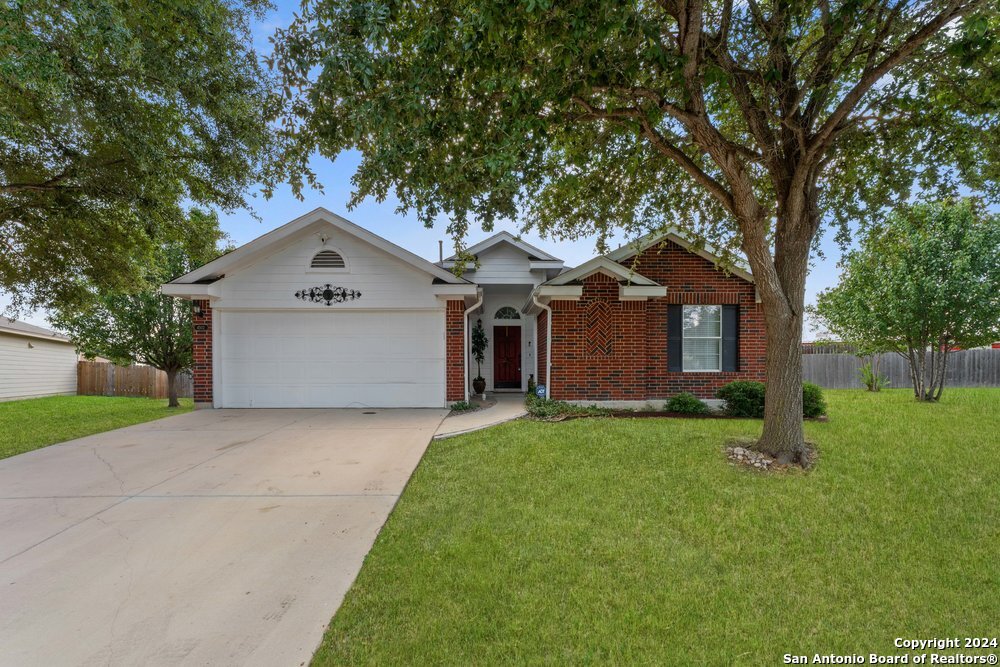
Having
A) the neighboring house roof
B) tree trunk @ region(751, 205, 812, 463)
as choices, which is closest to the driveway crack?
tree trunk @ region(751, 205, 812, 463)

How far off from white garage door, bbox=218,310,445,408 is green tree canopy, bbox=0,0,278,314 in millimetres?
2626

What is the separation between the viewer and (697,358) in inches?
400

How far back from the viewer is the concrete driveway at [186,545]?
2.48 m

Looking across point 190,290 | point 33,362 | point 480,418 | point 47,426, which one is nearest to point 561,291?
point 480,418

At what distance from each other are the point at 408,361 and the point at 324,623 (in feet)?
25.4

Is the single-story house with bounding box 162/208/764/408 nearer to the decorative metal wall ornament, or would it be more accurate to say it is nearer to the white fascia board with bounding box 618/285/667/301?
the decorative metal wall ornament

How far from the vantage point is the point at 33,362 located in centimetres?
1916

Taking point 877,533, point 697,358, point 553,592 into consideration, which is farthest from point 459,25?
point 697,358

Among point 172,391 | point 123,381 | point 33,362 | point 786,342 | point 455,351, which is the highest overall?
point 786,342

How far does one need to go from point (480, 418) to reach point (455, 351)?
2102 millimetres

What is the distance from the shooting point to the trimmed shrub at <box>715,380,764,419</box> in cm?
883

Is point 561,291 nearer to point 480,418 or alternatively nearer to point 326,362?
point 480,418

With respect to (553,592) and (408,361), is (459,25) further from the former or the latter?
(408,361)

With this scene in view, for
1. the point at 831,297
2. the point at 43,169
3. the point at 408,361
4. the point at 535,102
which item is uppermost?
the point at 43,169
